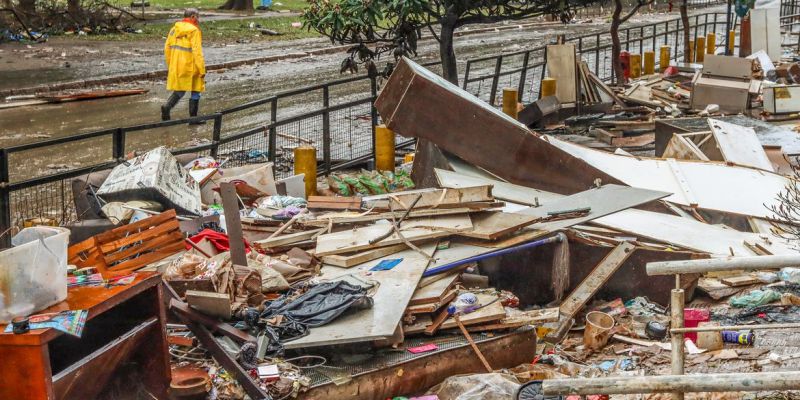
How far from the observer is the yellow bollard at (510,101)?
15.1 metres

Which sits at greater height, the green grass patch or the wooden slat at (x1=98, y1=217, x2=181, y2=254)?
Answer: the green grass patch

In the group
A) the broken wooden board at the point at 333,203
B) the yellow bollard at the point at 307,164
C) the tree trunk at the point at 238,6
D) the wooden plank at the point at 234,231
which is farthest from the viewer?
the tree trunk at the point at 238,6

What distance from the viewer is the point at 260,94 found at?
19156 mm

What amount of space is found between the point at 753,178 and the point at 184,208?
6.54 meters

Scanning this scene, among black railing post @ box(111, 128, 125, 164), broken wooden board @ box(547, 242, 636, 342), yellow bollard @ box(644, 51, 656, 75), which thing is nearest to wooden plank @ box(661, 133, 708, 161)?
broken wooden board @ box(547, 242, 636, 342)

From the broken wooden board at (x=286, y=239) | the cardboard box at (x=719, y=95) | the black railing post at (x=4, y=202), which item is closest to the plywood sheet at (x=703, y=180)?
the broken wooden board at (x=286, y=239)

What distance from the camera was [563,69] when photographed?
17.6 meters

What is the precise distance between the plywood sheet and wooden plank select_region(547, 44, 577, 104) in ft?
19.0

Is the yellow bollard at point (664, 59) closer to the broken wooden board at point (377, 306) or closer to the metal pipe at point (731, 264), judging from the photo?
the broken wooden board at point (377, 306)

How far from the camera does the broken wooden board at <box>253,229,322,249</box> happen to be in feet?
28.6

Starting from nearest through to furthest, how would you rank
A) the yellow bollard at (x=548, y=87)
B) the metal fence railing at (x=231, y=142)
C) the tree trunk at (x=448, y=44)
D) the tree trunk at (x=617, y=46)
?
the metal fence railing at (x=231, y=142) → the tree trunk at (x=448, y=44) → the yellow bollard at (x=548, y=87) → the tree trunk at (x=617, y=46)

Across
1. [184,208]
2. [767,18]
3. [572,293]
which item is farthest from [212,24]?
[572,293]

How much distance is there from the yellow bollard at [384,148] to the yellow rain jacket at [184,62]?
16.6 feet

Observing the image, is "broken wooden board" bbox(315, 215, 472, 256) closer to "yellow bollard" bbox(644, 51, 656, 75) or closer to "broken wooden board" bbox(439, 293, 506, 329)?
"broken wooden board" bbox(439, 293, 506, 329)
